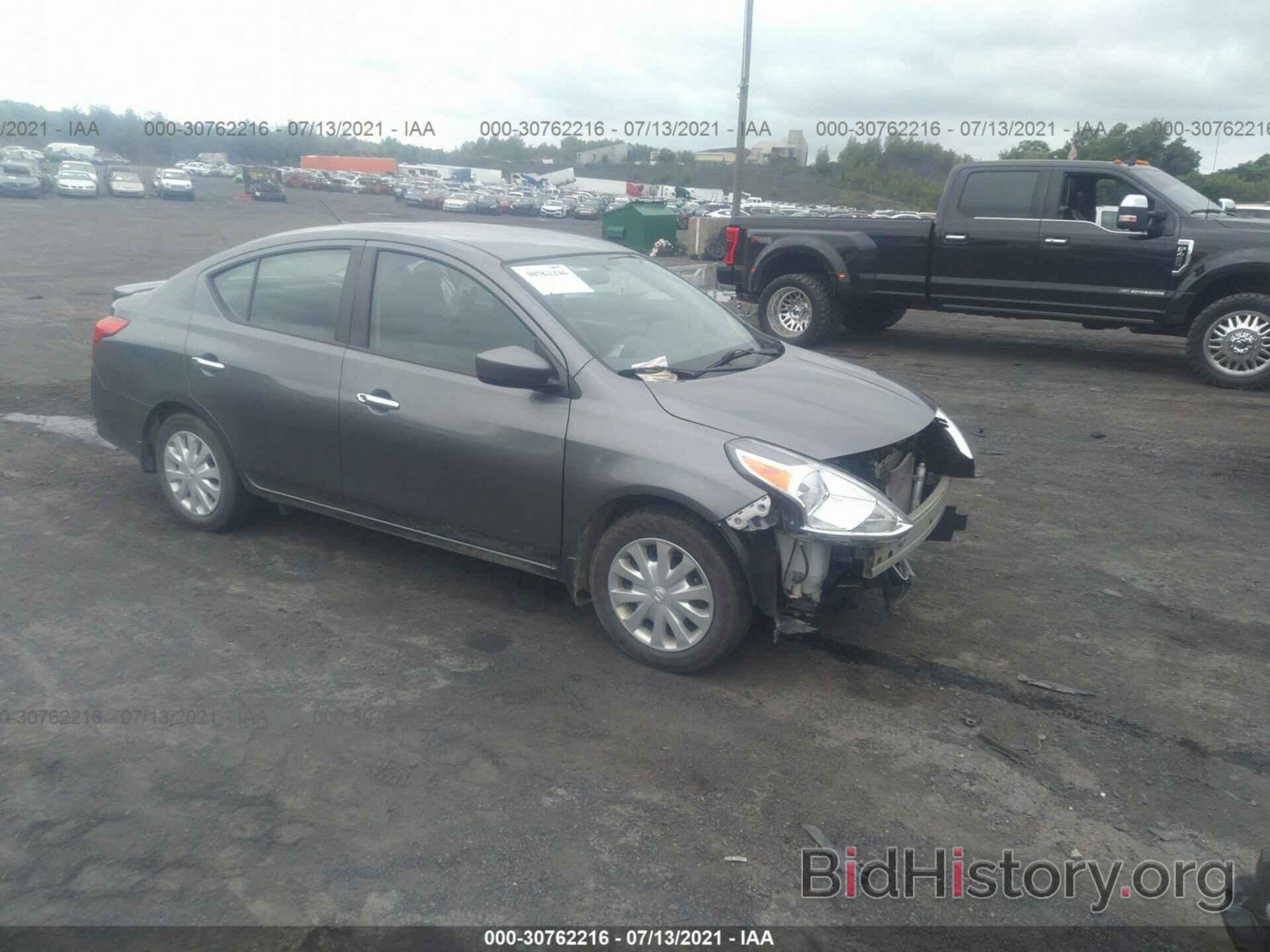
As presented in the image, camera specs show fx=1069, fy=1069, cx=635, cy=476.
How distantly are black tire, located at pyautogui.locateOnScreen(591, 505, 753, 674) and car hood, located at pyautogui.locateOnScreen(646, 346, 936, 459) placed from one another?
42 centimetres

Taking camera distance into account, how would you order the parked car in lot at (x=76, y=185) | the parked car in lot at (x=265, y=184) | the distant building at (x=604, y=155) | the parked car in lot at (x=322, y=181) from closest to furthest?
the distant building at (x=604, y=155), the parked car in lot at (x=265, y=184), the parked car in lot at (x=322, y=181), the parked car in lot at (x=76, y=185)

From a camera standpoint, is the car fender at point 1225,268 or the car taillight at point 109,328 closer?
the car taillight at point 109,328

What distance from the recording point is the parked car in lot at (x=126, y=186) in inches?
1695

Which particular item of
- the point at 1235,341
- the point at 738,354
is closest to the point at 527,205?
the point at 1235,341

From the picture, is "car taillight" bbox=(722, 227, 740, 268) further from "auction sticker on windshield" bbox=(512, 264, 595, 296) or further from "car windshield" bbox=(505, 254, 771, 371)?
"auction sticker on windshield" bbox=(512, 264, 595, 296)

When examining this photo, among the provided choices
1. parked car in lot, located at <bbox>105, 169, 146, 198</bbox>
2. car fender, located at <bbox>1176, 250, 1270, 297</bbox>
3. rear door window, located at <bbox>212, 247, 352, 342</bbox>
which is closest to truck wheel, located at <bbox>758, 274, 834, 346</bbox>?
car fender, located at <bbox>1176, 250, 1270, 297</bbox>

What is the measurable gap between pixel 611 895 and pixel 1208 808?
1933 millimetres

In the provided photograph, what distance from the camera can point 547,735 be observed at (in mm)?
3754

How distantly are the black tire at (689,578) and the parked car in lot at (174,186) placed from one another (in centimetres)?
4256

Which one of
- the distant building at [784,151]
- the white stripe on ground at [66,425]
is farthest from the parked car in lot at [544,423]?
the distant building at [784,151]

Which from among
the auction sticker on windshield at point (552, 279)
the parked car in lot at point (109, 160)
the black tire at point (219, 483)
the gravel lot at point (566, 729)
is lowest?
the gravel lot at point (566, 729)

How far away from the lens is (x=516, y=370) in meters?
4.27

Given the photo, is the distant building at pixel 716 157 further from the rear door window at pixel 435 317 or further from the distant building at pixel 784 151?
the rear door window at pixel 435 317

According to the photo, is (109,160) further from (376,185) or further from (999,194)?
(999,194)
